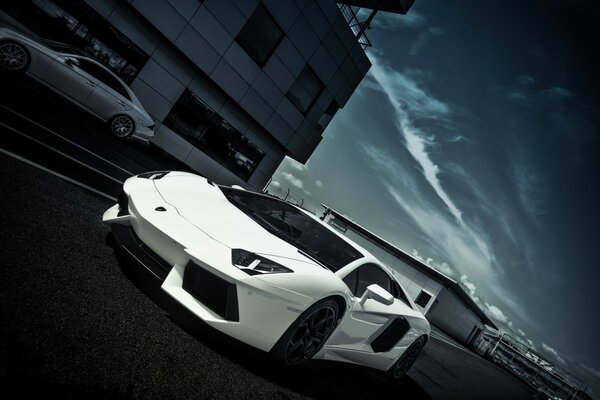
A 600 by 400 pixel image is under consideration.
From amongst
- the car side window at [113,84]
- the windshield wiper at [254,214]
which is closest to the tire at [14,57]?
the car side window at [113,84]

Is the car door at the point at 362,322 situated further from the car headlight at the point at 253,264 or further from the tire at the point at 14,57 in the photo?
the tire at the point at 14,57

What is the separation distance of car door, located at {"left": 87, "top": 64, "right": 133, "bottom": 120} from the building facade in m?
4.31

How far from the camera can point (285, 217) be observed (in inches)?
145

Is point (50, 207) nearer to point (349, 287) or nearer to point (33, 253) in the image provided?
point (33, 253)

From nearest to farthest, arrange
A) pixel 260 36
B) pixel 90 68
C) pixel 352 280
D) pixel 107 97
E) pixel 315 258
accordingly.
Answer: pixel 315 258 → pixel 352 280 → pixel 90 68 → pixel 107 97 → pixel 260 36

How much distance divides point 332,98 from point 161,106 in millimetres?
9183

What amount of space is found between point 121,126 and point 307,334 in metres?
8.11

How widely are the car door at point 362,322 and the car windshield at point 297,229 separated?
23cm

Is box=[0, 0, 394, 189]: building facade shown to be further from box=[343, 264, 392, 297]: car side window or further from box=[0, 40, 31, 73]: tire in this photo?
box=[343, 264, 392, 297]: car side window

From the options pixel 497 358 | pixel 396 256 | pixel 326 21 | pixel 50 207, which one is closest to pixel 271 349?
pixel 50 207

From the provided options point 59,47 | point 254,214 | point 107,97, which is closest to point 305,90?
point 107,97

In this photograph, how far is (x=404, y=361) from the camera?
4.29 m

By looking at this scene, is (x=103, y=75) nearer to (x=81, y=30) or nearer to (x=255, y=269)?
(x=81, y=30)

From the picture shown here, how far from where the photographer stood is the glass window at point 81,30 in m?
9.73
